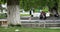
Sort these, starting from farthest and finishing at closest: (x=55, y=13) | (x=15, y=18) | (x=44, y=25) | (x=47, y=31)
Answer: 1. (x=55, y=13)
2. (x=44, y=25)
3. (x=15, y=18)
4. (x=47, y=31)

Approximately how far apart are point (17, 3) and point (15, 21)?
1278 mm

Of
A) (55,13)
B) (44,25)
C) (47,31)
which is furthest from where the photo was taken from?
(55,13)

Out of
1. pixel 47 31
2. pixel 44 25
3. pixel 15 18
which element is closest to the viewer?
pixel 47 31

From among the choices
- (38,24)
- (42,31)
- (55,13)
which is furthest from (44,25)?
(55,13)

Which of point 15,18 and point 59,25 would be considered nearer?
point 15,18

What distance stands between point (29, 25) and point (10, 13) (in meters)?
2.10

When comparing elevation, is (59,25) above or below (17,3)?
below

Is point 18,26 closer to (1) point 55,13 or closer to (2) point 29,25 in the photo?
(2) point 29,25

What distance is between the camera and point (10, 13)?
1482cm

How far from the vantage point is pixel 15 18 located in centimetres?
1467

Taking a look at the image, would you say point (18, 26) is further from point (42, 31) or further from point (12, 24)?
point (42, 31)

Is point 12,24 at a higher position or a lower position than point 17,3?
lower

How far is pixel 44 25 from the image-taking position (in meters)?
15.7

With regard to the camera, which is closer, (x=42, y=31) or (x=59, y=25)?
(x=42, y=31)
